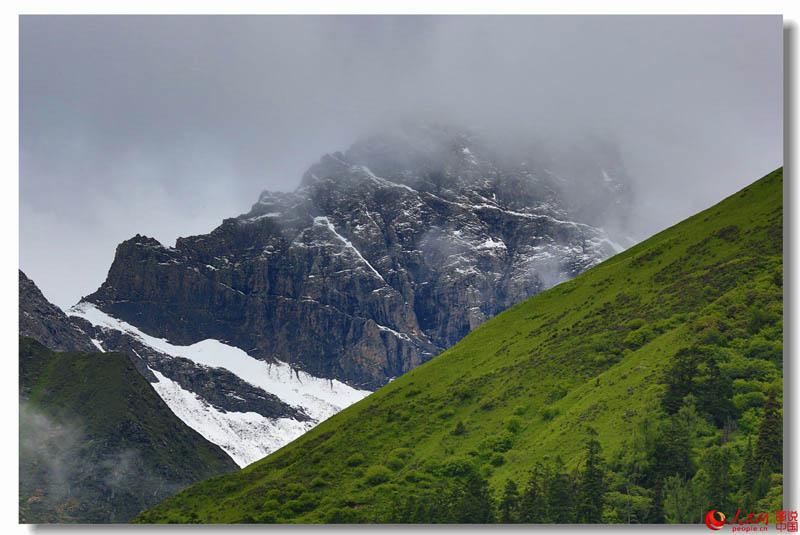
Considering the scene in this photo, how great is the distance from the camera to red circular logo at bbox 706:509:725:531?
53300mm

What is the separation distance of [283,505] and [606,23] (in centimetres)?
4417

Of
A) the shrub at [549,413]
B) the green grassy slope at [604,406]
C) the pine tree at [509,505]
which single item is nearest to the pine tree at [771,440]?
the green grassy slope at [604,406]

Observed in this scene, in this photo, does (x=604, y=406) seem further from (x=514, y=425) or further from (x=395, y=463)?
(x=395, y=463)

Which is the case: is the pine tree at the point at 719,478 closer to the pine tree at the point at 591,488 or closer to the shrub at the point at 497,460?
the pine tree at the point at 591,488

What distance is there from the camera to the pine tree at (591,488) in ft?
191

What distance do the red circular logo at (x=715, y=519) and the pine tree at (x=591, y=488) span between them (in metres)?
6.72

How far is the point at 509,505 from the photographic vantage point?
202 ft

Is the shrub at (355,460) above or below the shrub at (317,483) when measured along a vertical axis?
above

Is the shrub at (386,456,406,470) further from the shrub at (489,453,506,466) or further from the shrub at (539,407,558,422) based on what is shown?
the shrub at (539,407,558,422)

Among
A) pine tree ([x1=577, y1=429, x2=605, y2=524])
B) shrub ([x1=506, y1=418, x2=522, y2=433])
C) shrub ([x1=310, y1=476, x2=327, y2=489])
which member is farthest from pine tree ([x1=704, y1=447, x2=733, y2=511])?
shrub ([x1=310, y1=476, x2=327, y2=489])

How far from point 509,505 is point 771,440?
17040 millimetres

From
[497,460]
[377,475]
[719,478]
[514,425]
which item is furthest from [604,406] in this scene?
[377,475]

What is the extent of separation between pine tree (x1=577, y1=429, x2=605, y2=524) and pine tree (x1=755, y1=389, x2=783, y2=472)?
1015 cm
